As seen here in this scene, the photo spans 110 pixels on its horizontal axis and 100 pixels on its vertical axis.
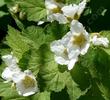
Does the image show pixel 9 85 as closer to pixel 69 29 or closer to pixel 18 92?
pixel 18 92

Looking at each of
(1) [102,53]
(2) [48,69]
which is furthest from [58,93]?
(1) [102,53]

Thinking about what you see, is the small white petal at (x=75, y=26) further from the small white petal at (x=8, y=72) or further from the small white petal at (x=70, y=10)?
the small white petal at (x=8, y=72)

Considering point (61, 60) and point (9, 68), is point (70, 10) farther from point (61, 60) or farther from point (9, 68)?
point (9, 68)

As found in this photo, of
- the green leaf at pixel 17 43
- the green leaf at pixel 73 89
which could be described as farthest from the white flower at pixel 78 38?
the green leaf at pixel 17 43

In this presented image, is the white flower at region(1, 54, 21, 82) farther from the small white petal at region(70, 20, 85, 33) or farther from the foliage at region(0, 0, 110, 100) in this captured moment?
the small white petal at region(70, 20, 85, 33)

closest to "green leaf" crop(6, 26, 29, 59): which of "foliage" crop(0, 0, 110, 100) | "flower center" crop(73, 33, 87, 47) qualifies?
"foliage" crop(0, 0, 110, 100)
